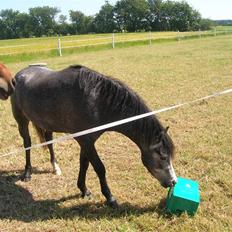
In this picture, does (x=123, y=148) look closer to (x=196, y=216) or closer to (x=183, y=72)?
(x=196, y=216)

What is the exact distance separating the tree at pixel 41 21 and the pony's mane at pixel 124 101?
82.2 metres

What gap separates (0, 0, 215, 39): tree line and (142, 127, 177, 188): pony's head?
75235 millimetres

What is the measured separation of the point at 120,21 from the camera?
80.8m

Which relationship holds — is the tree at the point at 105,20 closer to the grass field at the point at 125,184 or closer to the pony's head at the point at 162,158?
the grass field at the point at 125,184

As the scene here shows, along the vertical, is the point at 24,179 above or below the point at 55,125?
below

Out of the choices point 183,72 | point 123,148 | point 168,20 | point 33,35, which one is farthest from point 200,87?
point 33,35

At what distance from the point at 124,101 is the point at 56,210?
139 cm

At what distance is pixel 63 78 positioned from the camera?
3680 millimetres

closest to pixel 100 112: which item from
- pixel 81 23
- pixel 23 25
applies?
pixel 81 23

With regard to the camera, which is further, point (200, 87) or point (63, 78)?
point (200, 87)

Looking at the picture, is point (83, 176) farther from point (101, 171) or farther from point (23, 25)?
point (23, 25)

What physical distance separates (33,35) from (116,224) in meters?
83.7

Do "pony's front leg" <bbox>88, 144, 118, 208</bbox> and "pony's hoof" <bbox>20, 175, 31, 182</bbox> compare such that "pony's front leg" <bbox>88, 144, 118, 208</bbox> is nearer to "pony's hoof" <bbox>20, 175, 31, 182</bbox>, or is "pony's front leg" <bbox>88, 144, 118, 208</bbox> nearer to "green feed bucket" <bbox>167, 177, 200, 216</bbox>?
"green feed bucket" <bbox>167, 177, 200, 216</bbox>

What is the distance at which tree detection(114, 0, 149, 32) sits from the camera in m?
79.4
